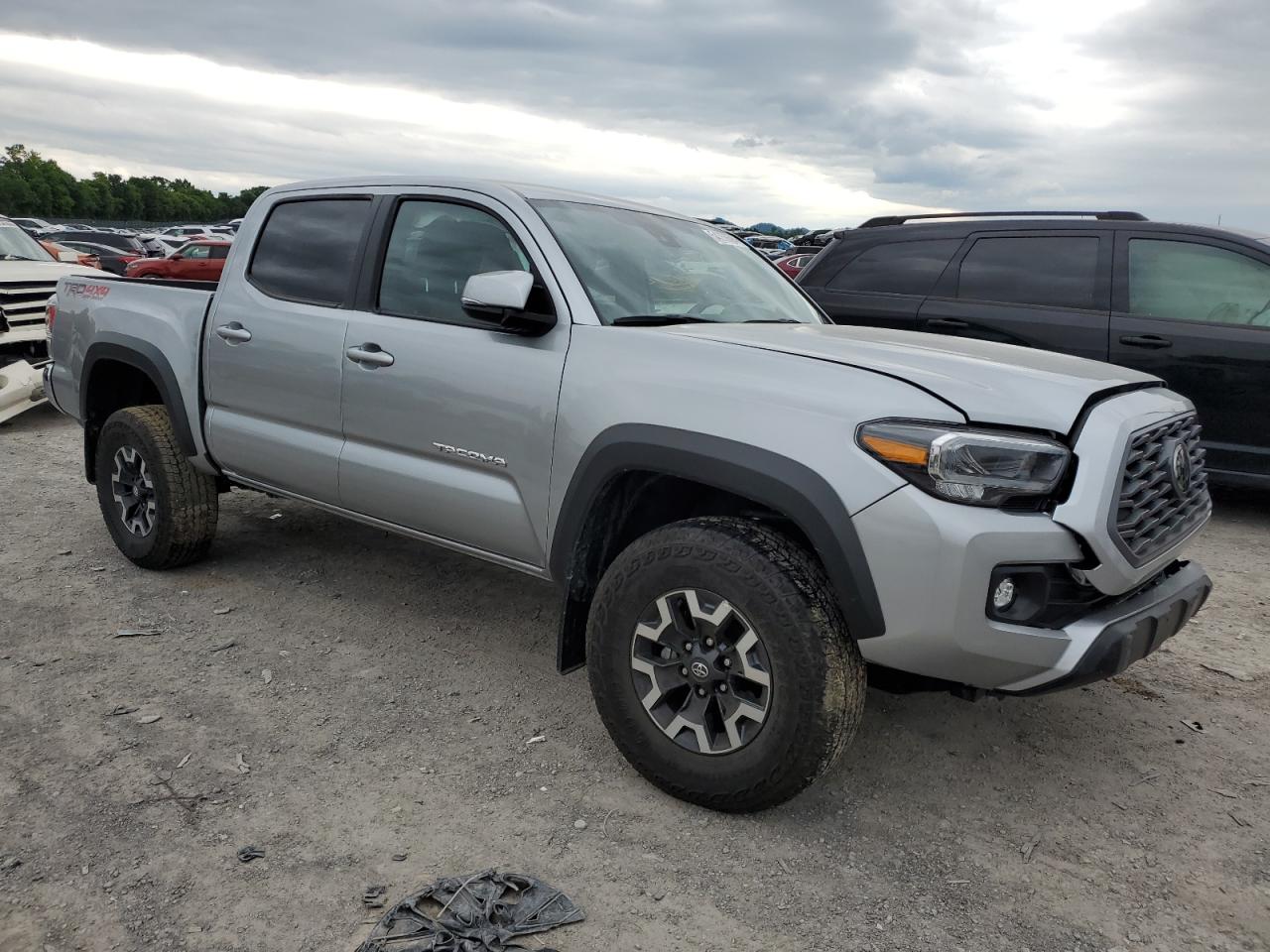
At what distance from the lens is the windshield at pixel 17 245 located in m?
11.0

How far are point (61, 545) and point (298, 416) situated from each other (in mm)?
2157

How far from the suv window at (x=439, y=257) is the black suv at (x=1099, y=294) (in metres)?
3.89

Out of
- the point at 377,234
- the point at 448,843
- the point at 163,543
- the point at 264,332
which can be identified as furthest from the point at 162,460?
the point at 448,843

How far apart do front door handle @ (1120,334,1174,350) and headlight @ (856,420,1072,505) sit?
4.25m

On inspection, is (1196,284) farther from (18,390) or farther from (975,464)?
(18,390)

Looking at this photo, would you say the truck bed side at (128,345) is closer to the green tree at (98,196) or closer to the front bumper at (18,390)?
the front bumper at (18,390)

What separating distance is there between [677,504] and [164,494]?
270cm

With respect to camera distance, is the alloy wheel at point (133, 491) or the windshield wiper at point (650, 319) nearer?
the windshield wiper at point (650, 319)

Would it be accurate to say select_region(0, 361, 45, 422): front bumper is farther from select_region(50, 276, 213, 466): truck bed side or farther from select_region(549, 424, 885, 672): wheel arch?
select_region(549, 424, 885, 672): wheel arch

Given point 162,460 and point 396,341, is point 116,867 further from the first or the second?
point 162,460

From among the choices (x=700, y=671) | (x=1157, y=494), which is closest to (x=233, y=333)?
(x=700, y=671)

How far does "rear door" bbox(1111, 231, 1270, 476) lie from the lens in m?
6.00

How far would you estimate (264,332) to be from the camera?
4.24 meters

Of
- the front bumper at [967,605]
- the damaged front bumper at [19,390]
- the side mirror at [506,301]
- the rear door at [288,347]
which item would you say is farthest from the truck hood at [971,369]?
the damaged front bumper at [19,390]
